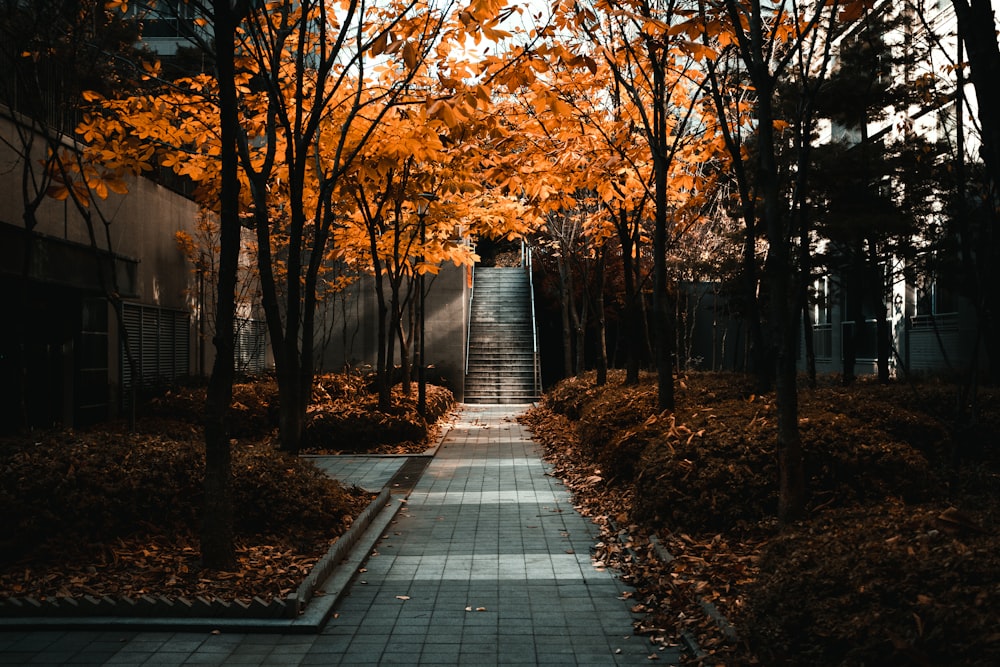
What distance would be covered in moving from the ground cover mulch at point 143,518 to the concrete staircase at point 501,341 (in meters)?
19.4

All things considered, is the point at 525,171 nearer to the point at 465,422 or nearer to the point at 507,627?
the point at 507,627

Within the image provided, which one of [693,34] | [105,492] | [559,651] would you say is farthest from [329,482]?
[693,34]

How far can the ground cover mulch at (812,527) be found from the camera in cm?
404

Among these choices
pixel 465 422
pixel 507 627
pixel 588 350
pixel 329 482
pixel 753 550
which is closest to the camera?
pixel 507 627

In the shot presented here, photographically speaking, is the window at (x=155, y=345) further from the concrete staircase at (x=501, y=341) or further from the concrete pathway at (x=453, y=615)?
the concrete staircase at (x=501, y=341)

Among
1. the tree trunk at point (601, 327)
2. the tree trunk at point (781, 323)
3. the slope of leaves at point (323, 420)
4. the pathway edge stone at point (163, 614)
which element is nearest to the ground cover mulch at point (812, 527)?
the tree trunk at point (781, 323)

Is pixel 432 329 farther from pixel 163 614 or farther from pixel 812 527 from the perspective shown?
pixel 812 527

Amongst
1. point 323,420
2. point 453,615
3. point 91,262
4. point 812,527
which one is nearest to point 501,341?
point 323,420

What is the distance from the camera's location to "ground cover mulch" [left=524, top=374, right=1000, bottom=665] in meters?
4.04

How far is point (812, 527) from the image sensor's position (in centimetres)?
585

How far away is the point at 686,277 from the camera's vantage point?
27750 mm

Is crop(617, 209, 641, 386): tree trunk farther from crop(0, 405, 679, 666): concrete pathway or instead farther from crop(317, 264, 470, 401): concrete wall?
crop(317, 264, 470, 401): concrete wall

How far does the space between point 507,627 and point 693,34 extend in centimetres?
429

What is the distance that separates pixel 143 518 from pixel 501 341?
2428cm
